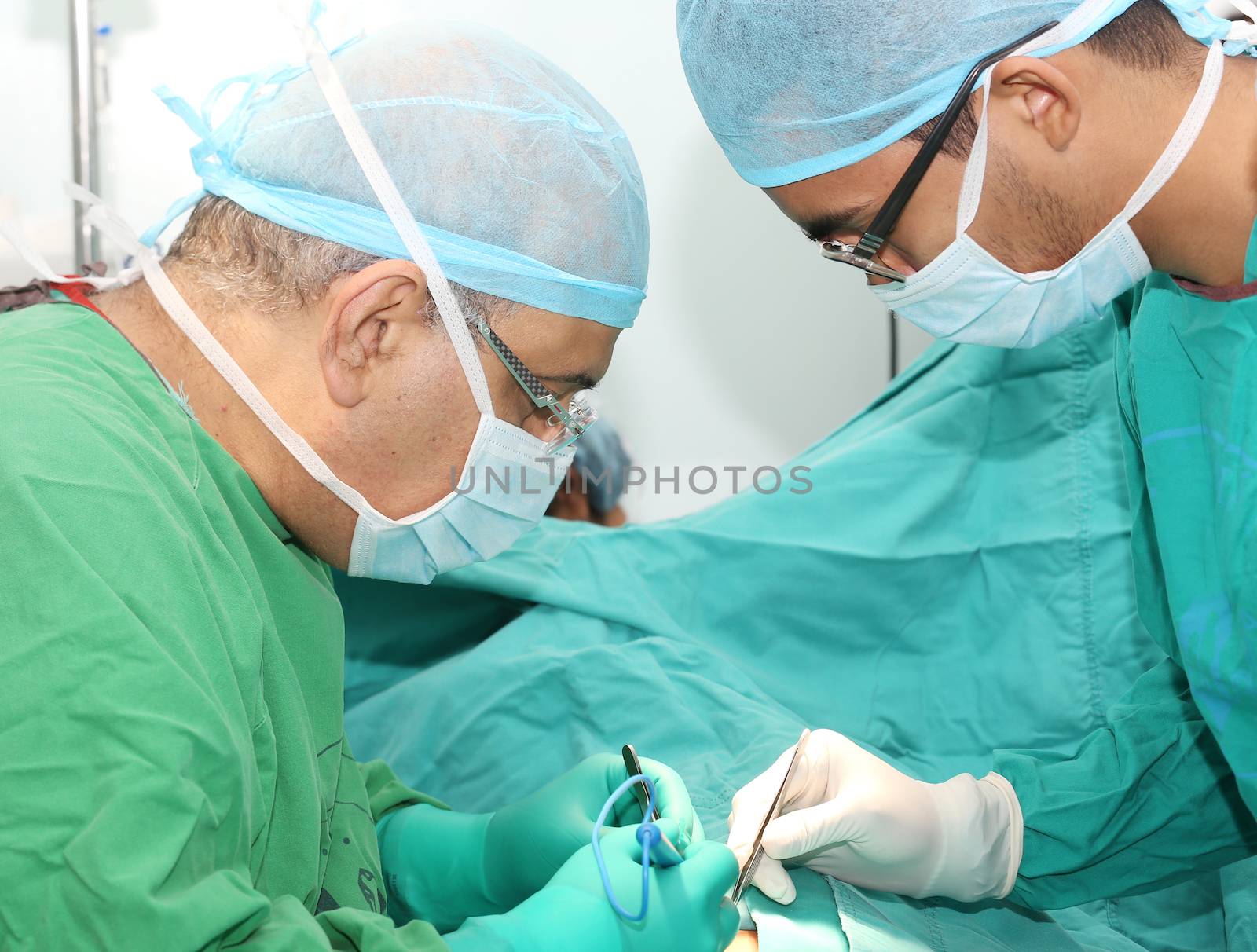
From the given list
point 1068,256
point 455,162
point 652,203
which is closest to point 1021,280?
point 1068,256

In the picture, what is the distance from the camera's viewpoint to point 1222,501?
1.11m

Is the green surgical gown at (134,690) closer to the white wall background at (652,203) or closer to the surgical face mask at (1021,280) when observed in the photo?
the surgical face mask at (1021,280)

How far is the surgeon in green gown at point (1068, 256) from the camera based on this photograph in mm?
1070

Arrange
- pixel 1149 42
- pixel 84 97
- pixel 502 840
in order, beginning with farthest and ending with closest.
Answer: pixel 84 97 < pixel 502 840 < pixel 1149 42

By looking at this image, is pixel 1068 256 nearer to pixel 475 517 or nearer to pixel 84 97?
pixel 475 517

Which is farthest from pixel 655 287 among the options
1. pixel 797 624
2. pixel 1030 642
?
Result: pixel 1030 642

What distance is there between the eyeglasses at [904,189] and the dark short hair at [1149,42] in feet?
0.18

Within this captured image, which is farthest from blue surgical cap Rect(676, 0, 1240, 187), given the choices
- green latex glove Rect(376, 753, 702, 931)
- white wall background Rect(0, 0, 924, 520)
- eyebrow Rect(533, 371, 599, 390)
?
white wall background Rect(0, 0, 924, 520)

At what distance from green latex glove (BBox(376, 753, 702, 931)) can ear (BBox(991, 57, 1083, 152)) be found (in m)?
0.85

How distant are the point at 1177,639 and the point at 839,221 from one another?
61cm

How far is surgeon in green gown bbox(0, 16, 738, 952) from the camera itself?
0.85m

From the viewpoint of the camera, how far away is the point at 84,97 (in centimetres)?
281

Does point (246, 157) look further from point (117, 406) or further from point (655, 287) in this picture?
point (655, 287)

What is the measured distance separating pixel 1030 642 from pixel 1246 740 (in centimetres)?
82
